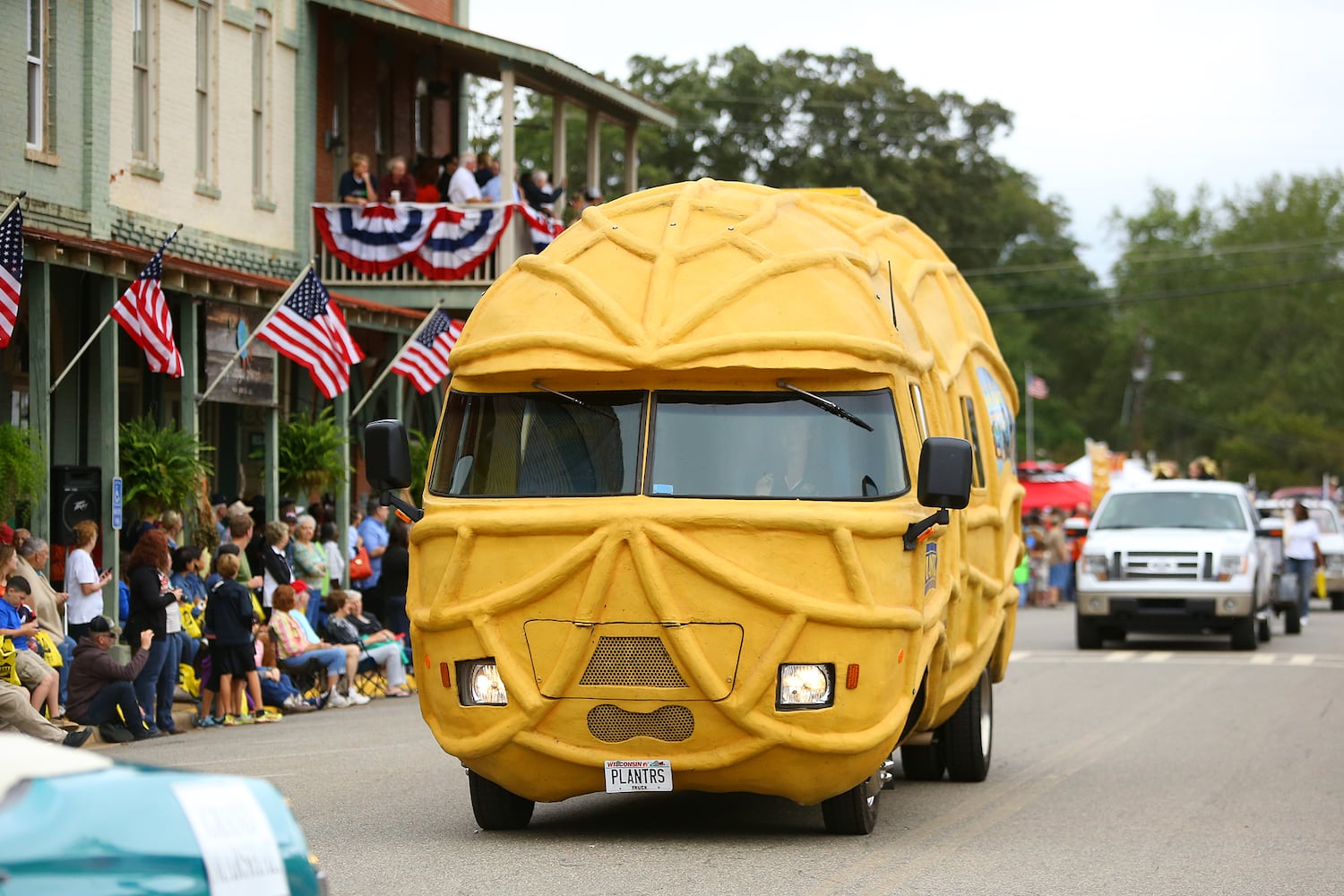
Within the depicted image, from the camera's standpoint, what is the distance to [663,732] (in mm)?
9789

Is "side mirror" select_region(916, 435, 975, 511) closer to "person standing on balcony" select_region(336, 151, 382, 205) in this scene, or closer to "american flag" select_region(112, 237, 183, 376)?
"american flag" select_region(112, 237, 183, 376)

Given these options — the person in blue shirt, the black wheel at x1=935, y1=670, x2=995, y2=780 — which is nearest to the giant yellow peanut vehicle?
the black wheel at x1=935, y1=670, x2=995, y2=780

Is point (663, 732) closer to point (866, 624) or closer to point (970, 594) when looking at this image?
point (866, 624)

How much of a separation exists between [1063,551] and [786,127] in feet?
92.6

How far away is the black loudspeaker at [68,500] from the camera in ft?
62.0

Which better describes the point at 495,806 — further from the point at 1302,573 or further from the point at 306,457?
the point at 1302,573

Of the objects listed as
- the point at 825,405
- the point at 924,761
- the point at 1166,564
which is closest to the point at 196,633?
the point at 924,761

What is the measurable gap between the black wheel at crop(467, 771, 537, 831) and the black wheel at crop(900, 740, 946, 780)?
331cm

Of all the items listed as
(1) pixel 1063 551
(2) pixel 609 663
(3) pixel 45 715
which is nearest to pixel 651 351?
(2) pixel 609 663

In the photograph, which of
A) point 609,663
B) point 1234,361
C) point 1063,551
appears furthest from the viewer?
point 1234,361

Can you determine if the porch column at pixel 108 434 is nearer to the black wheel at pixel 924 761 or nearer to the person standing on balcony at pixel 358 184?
the person standing on balcony at pixel 358 184

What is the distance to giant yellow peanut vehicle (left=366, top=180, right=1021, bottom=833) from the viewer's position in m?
9.70

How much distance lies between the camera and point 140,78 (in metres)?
22.8

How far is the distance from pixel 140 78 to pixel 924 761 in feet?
44.7
